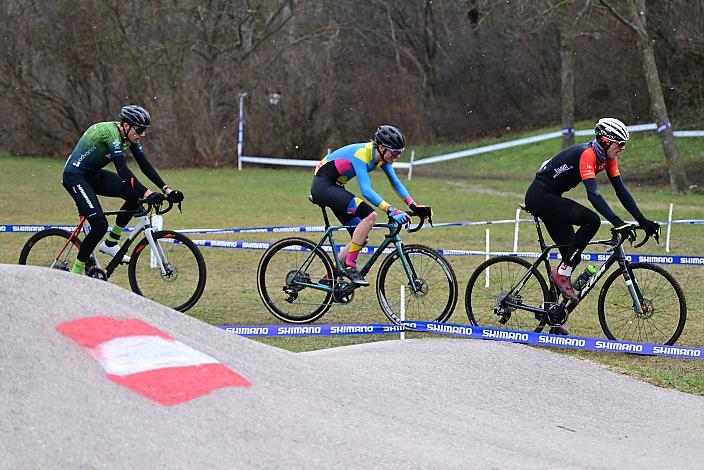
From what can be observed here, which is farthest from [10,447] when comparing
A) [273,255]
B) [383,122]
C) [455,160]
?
[383,122]

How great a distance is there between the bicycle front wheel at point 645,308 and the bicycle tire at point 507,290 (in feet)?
1.89

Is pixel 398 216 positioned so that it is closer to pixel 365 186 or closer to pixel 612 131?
pixel 365 186

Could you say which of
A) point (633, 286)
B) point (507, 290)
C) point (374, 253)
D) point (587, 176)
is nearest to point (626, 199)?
point (587, 176)

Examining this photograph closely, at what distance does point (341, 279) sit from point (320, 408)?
14.0ft

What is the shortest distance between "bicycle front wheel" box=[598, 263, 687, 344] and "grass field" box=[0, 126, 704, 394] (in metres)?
0.31

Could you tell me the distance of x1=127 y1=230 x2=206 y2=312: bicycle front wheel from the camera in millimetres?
11727

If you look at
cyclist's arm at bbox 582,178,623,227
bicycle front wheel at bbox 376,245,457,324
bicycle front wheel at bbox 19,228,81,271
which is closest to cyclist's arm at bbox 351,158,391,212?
bicycle front wheel at bbox 376,245,457,324

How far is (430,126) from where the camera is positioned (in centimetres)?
5359

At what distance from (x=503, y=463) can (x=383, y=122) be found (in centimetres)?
4547

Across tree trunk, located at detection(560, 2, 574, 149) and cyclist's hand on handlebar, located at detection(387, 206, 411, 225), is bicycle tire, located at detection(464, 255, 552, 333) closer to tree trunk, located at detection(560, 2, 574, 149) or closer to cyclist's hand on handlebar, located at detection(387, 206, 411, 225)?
cyclist's hand on handlebar, located at detection(387, 206, 411, 225)

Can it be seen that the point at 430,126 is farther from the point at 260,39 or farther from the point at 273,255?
the point at 273,255

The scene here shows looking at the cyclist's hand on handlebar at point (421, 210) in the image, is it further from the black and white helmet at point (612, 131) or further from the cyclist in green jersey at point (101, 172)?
the cyclist in green jersey at point (101, 172)

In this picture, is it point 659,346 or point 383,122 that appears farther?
point 383,122

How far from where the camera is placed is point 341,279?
11.2m
